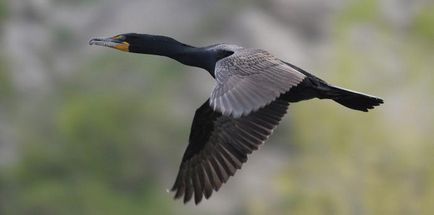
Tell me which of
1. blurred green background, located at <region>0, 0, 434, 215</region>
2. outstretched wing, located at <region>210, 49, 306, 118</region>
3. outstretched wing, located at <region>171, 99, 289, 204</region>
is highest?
outstretched wing, located at <region>210, 49, 306, 118</region>

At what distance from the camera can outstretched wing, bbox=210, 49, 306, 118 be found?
40.0ft

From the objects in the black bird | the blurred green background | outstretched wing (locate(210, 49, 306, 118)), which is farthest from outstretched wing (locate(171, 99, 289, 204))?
the blurred green background

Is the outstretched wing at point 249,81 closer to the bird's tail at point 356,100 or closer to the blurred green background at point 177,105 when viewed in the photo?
the bird's tail at point 356,100

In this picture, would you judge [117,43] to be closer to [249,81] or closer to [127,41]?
[127,41]

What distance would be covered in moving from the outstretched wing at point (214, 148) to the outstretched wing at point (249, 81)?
69.9 inches

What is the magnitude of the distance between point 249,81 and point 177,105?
28940mm

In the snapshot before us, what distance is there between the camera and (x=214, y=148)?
1555cm

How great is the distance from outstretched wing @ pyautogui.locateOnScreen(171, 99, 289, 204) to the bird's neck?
0.80 m

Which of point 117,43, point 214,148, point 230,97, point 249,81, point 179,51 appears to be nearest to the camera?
point 230,97

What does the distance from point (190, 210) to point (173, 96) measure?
4.36m

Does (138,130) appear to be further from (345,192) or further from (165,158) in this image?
(345,192)

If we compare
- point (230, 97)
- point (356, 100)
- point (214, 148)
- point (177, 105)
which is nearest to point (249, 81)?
point (230, 97)

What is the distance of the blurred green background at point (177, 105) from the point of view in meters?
34.8

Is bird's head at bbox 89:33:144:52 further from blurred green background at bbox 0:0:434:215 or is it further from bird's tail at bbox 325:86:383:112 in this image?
blurred green background at bbox 0:0:434:215
